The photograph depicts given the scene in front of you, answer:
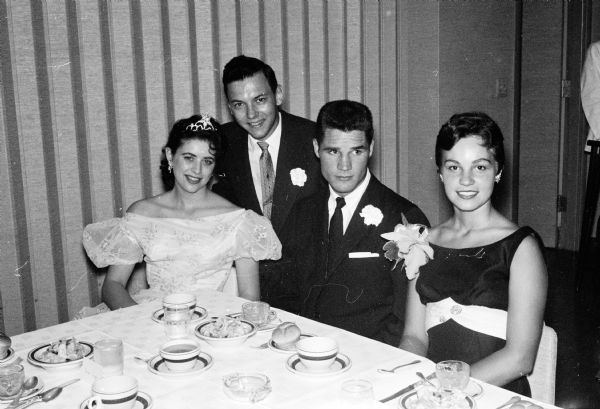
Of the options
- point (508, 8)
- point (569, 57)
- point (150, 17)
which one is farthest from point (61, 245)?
point (569, 57)

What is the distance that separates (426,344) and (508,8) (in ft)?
13.2

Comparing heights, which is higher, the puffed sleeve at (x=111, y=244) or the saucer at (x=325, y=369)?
the puffed sleeve at (x=111, y=244)

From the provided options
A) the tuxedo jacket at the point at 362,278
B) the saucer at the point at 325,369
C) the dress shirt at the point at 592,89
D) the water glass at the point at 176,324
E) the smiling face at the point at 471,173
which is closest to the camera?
the saucer at the point at 325,369

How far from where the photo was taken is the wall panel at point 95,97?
3.34 meters

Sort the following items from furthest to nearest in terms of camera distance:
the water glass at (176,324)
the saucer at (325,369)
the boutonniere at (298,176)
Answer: the boutonniere at (298,176), the water glass at (176,324), the saucer at (325,369)

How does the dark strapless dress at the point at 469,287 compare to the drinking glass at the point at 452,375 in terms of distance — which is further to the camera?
the dark strapless dress at the point at 469,287

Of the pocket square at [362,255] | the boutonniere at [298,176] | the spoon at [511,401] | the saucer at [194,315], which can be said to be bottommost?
the saucer at [194,315]

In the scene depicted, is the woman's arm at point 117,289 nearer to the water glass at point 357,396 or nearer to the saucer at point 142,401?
the saucer at point 142,401

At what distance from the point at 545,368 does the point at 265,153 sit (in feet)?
5.87

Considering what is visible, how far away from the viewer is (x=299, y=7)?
4250mm

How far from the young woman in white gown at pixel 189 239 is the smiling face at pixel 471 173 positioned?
1.00m

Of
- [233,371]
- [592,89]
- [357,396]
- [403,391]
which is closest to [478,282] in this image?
[403,391]

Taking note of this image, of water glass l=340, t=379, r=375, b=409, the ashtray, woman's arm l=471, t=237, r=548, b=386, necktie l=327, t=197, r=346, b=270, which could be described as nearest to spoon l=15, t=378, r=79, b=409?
the ashtray

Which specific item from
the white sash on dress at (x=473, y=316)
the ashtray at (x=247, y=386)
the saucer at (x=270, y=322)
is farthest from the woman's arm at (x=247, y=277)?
the ashtray at (x=247, y=386)
